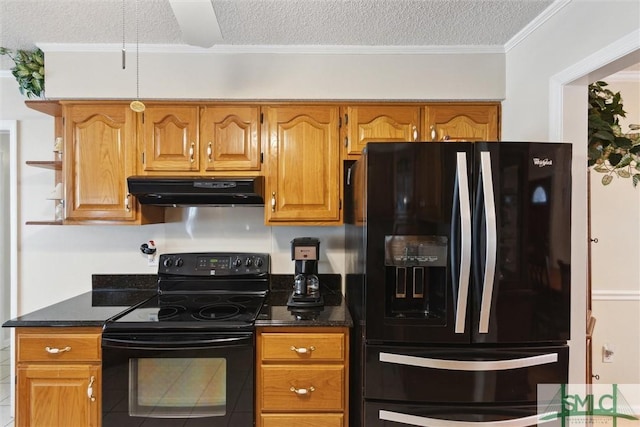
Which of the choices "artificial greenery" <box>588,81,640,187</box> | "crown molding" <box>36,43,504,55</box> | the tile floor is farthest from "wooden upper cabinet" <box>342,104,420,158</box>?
the tile floor

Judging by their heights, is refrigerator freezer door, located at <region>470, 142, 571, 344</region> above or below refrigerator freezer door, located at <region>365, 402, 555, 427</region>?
above

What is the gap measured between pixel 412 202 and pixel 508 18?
3.81 feet

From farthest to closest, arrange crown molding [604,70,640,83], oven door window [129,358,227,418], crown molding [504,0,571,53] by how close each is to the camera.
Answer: crown molding [604,70,640,83]
oven door window [129,358,227,418]
crown molding [504,0,571,53]

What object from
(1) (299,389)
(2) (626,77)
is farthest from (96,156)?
(2) (626,77)

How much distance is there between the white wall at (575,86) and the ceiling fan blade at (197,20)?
61.3 inches

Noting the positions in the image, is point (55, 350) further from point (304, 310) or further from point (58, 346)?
point (304, 310)

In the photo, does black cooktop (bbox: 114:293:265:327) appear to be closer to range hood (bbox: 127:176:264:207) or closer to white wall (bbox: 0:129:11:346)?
range hood (bbox: 127:176:264:207)

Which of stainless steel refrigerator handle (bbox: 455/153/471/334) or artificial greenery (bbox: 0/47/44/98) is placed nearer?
stainless steel refrigerator handle (bbox: 455/153/471/334)

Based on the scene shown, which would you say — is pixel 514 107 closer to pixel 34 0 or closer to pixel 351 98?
pixel 351 98

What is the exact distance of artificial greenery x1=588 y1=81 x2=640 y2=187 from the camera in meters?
1.68

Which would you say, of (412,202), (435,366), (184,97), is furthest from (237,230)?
(435,366)

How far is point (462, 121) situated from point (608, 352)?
6.79 ft

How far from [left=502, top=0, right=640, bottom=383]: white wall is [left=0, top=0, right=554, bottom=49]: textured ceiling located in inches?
6.1

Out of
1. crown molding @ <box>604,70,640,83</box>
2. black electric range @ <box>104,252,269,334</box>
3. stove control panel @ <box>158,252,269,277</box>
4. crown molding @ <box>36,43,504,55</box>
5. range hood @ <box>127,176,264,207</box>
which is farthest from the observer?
crown molding @ <box>604,70,640,83</box>
